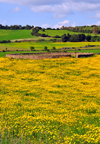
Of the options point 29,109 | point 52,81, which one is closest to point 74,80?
point 52,81

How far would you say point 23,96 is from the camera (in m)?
17.8

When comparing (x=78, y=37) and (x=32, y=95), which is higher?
(x=78, y=37)

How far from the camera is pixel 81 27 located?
544 feet

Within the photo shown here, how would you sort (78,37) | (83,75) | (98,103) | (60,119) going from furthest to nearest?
(78,37) < (83,75) < (98,103) < (60,119)

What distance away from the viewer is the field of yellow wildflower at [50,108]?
31.9 feet

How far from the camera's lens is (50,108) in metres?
14.2

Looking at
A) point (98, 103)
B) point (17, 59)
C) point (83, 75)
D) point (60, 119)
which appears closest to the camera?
point (60, 119)

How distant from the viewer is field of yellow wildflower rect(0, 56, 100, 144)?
9711 millimetres

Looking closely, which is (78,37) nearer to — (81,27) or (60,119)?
(81,27)

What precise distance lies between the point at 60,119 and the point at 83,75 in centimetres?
1629

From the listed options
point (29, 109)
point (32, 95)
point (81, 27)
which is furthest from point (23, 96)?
point (81, 27)

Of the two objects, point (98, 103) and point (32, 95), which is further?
point (32, 95)

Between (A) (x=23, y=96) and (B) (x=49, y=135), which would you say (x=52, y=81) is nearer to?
(A) (x=23, y=96)

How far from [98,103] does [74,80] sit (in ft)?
29.4
